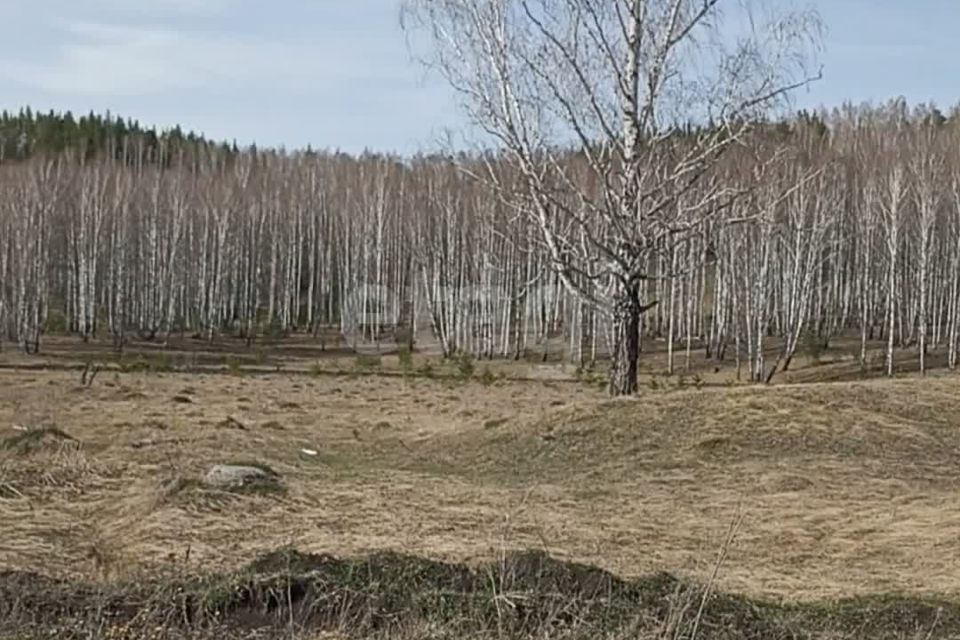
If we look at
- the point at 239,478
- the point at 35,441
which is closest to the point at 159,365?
the point at 35,441

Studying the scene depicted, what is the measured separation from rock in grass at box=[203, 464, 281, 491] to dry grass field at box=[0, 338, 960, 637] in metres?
0.14

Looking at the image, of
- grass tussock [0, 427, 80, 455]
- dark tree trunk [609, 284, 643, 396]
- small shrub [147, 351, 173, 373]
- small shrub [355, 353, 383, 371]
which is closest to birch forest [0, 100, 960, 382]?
small shrub [355, 353, 383, 371]

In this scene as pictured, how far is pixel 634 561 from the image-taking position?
8.25 metres

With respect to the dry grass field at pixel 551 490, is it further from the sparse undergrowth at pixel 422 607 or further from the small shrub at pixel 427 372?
the small shrub at pixel 427 372

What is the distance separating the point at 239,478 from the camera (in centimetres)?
1048

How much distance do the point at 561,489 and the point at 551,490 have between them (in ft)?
0.52

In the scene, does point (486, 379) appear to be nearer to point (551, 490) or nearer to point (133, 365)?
point (133, 365)

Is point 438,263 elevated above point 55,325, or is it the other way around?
point 438,263

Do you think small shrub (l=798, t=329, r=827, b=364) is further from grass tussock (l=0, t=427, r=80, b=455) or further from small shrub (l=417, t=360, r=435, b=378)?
grass tussock (l=0, t=427, r=80, b=455)

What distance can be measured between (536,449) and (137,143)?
83888 millimetres

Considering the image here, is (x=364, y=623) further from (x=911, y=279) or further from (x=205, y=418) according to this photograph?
(x=911, y=279)

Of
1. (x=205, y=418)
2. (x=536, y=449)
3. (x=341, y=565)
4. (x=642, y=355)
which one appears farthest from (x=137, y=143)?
(x=341, y=565)

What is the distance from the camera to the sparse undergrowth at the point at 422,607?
5039 mm

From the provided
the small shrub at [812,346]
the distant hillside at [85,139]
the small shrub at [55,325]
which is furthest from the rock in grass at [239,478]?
the distant hillside at [85,139]
